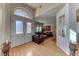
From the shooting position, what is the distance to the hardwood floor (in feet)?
7.08

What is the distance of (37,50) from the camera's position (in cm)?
222

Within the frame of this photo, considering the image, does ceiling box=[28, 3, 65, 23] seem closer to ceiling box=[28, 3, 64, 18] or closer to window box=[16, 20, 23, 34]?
ceiling box=[28, 3, 64, 18]

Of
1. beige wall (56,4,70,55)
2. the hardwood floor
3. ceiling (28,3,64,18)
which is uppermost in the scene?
ceiling (28,3,64,18)

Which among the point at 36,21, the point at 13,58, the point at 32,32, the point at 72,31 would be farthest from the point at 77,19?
the point at 13,58

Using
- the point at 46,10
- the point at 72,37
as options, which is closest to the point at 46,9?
the point at 46,10

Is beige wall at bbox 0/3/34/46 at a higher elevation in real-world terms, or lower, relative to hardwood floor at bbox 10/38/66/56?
higher

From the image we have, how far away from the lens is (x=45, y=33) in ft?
7.57

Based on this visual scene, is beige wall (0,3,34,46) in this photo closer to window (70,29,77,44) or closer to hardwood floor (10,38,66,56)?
hardwood floor (10,38,66,56)

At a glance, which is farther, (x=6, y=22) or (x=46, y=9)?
(x=46, y=9)

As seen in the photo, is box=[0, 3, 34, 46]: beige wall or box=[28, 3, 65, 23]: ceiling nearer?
box=[0, 3, 34, 46]: beige wall

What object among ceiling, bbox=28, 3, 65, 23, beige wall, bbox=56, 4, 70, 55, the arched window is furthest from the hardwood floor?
the arched window

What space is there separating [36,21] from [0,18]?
A: 0.87 m

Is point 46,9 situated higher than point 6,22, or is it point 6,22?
point 46,9

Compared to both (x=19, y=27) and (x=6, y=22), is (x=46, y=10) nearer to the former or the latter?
(x=19, y=27)
